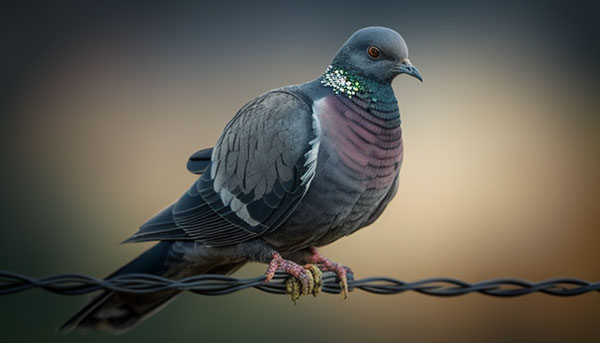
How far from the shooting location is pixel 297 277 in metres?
3.31

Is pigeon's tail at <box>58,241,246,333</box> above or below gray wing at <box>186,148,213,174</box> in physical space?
below

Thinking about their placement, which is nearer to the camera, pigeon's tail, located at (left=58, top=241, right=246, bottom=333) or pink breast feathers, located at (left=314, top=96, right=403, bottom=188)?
pink breast feathers, located at (left=314, top=96, right=403, bottom=188)

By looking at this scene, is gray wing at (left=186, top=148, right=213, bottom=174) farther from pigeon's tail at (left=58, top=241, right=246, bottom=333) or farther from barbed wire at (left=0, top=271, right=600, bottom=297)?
barbed wire at (left=0, top=271, right=600, bottom=297)

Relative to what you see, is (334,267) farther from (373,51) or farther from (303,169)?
(373,51)

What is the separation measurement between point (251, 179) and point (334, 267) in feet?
1.82

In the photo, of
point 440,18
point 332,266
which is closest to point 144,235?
point 332,266

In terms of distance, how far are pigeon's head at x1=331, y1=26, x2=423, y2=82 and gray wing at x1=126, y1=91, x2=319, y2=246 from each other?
26 cm

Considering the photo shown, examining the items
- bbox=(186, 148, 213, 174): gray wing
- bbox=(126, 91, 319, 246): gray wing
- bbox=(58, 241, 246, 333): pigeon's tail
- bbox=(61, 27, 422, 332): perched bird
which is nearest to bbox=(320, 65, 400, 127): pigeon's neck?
bbox=(61, 27, 422, 332): perched bird

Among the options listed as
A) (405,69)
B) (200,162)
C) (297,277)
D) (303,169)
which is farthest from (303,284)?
(405,69)

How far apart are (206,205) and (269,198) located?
0.31 m

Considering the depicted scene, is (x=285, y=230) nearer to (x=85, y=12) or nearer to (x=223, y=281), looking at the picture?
(x=223, y=281)

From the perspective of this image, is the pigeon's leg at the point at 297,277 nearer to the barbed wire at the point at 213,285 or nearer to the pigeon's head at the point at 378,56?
the barbed wire at the point at 213,285

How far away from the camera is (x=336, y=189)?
325 cm

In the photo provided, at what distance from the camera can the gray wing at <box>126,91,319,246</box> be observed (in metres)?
3.24
